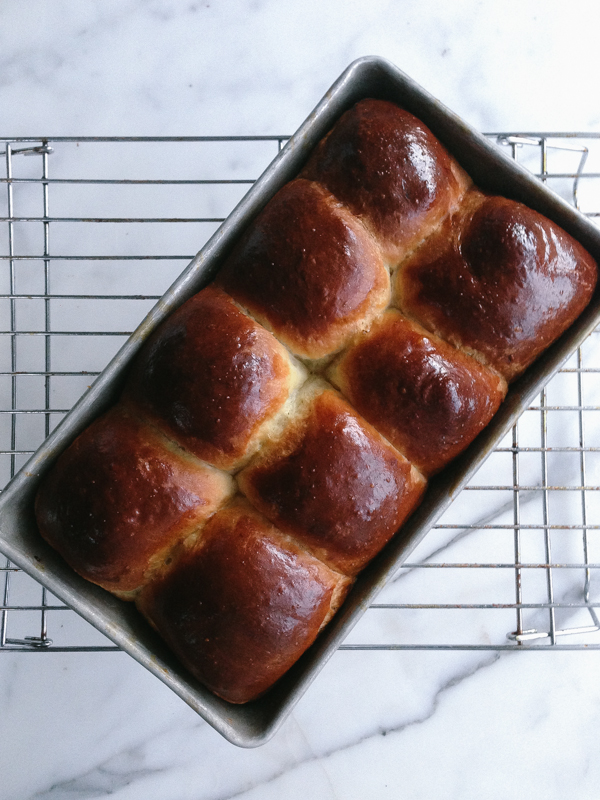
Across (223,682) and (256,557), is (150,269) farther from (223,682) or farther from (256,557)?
(223,682)

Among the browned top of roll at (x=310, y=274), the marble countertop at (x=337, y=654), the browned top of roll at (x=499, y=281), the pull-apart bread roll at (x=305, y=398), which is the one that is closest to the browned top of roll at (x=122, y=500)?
the pull-apart bread roll at (x=305, y=398)

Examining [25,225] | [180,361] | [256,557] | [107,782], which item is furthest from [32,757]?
[25,225]

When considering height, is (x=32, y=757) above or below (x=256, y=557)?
below

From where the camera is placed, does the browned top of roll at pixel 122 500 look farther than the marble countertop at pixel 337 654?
No

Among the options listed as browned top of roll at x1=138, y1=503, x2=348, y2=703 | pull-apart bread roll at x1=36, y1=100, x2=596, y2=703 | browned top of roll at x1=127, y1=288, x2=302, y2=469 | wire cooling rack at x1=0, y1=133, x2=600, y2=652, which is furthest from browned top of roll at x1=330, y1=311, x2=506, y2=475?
wire cooling rack at x1=0, y1=133, x2=600, y2=652

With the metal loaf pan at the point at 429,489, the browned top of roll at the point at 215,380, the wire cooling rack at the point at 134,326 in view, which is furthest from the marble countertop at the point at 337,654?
the browned top of roll at the point at 215,380

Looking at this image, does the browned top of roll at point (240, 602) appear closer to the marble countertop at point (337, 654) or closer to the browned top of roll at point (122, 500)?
the browned top of roll at point (122, 500)

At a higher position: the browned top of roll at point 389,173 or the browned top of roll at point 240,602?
the browned top of roll at point 389,173

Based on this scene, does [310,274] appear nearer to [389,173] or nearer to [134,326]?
[389,173]
